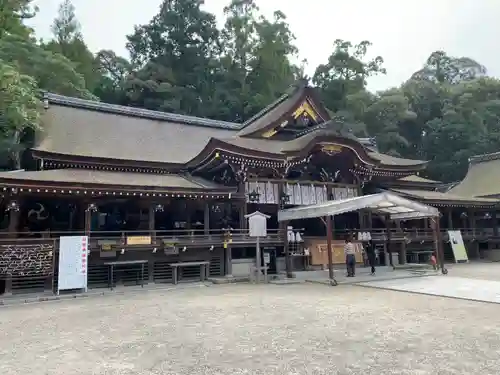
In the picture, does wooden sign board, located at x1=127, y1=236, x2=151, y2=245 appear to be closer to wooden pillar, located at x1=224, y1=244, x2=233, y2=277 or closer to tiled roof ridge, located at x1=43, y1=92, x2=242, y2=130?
wooden pillar, located at x1=224, y1=244, x2=233, y2=277

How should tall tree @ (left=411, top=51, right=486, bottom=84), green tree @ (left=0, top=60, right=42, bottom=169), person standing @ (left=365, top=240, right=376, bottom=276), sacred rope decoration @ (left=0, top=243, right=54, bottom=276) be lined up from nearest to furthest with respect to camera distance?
sacred rope decoration @ (left=0, top=243, right=54, bottom=276), green tree @ (left=0, top=60, right=42, bottom=169), person standing @ (left=365, top=240, right=376, bottom=276), tall tree @ (left=411, top=51, right=486, bottom=84)

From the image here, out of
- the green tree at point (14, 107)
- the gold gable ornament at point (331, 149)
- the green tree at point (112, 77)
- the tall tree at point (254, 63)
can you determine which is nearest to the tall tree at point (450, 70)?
the tall tree at point (254, 63)

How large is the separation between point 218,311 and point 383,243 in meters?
11.7

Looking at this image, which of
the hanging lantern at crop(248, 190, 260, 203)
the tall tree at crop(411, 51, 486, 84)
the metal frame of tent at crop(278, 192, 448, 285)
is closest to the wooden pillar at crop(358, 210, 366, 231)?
the metal frame of tent at crop(278, 192, 448, 285)

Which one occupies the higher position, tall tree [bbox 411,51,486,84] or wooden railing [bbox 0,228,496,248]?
tall tree [bbox 411,51,486,84]

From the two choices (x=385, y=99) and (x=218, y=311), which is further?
(x=385, y=99)

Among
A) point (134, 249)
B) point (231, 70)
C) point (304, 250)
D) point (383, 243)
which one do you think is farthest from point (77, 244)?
point (231, 70)

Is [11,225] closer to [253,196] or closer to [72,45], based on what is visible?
[253,196]

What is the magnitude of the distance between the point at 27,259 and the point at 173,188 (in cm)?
478

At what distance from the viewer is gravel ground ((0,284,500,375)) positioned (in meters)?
4.55

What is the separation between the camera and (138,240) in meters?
12.8

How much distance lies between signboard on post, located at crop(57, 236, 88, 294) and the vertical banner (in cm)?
1713

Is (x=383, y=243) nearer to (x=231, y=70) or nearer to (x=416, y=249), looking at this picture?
(x=416, y=249)

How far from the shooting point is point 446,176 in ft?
128
